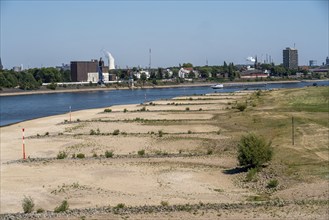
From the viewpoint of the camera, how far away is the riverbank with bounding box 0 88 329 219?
15984 millimetres

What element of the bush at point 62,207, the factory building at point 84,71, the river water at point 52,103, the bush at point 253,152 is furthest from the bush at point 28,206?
the factory building at point 84,71

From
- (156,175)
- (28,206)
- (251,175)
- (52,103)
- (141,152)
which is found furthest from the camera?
(52,103)

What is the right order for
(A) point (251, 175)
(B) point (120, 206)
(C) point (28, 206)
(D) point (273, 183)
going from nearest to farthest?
(B) point (120, 206) < (C) point (28, 206) < (D) point (273, 183) < (A) point (251, 175)

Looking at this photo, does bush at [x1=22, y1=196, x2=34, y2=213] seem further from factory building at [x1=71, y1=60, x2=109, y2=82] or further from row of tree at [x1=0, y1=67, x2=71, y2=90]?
factory building at [x1=71, y1=60, x2=109, y2=82]

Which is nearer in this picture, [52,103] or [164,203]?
[164,203]

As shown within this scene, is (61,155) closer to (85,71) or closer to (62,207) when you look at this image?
(62,207)

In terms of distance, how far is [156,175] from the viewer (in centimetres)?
2191

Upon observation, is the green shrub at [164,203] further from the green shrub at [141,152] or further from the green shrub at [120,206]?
the green shrub at [141,152]

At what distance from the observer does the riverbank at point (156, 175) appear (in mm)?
15984

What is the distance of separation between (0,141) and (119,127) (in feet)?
30.0

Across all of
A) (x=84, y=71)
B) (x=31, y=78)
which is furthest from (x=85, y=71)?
(x=31, y=78)

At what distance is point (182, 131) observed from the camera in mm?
37188

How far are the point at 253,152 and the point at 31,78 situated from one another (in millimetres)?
134711

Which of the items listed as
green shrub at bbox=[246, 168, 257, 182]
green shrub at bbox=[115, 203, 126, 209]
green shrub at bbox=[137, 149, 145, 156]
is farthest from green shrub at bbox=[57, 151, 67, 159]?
green shrub at bbox=[115, 203, 126, 209]
